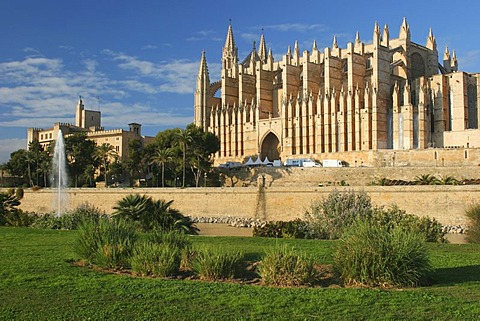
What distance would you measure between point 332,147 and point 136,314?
40594 mm

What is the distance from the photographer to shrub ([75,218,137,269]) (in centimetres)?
953

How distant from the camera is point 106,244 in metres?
9.76

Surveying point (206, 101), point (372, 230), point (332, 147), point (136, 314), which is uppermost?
point (206, 101)

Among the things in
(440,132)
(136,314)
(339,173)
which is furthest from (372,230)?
(440,132)

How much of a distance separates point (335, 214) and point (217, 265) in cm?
978

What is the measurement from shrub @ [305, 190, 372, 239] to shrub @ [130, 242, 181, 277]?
331 inches

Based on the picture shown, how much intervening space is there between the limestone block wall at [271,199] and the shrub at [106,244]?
18.3 meters

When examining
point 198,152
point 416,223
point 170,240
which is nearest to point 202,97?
point 198,152

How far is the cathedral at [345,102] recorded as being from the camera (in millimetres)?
43125

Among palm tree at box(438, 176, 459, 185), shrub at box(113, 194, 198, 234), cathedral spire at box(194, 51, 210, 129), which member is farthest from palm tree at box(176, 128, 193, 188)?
shrub at box(113, 194, 198, 234)

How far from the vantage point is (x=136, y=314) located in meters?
6.64

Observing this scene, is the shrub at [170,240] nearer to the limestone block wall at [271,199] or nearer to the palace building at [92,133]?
the limestone block wall at [271,199]

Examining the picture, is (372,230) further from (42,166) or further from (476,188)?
(42,166)

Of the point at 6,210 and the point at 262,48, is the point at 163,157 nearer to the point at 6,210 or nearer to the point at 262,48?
the point at 6,210
